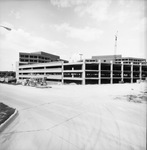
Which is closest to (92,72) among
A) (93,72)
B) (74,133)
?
(93,72)

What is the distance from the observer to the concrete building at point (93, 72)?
47.4 metres

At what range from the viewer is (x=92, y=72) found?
48781 millimetres

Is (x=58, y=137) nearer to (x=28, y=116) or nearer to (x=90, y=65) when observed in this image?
(x=28, y=116)

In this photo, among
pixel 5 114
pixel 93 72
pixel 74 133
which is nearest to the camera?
pixel 74 133

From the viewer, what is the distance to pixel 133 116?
30.5 ft

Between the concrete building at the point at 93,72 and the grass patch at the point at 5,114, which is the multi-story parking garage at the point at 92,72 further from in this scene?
→ the grass patch at the point at 5,114

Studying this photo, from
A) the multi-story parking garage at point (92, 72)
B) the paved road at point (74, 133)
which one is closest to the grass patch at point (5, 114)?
the paved road at point (74, 133)

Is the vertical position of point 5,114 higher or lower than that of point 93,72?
lower

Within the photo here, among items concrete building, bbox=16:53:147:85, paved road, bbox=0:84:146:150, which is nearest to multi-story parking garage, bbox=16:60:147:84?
concrete building, bbox=16:53:147:85

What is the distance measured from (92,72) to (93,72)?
17.6 inches

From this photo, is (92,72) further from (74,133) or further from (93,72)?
(74,133)

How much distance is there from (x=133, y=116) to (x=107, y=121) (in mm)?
2784

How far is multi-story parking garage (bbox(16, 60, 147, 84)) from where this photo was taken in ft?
155

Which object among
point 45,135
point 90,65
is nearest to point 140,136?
point 45,135
